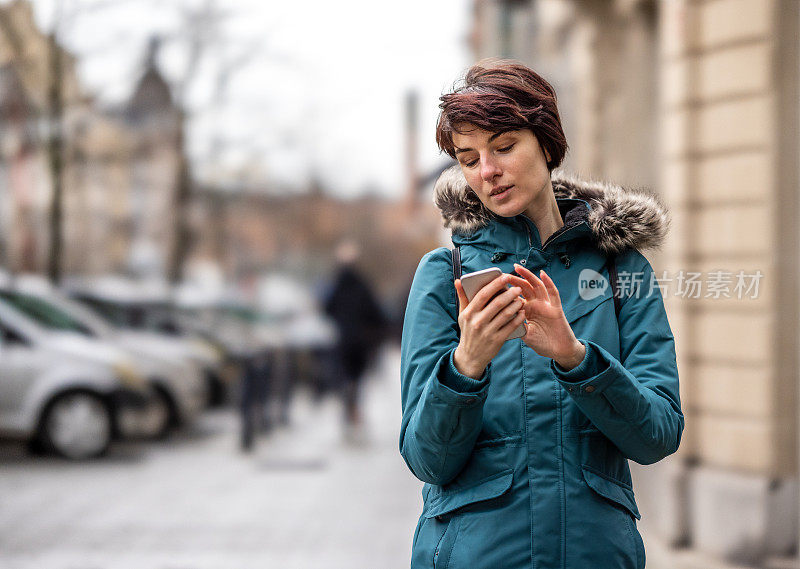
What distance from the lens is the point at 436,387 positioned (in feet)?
Result: 6.04

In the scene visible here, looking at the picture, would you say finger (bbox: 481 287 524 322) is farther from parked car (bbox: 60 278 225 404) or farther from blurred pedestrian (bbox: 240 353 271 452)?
parked car (bbox: 60 278 225 404)

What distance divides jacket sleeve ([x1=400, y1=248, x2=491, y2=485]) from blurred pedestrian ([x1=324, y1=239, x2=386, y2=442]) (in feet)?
35.0

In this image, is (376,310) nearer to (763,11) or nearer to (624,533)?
(763,11)

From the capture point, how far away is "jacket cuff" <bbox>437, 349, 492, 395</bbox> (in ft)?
6.01

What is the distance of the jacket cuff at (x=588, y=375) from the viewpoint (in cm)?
181

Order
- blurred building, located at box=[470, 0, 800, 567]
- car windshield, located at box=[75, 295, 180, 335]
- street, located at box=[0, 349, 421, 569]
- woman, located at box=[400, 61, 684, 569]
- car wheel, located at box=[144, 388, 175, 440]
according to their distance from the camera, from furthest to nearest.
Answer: car windshield, located at box=[75, 295, 180, 335] → car wheel, located at box=[144, 388, 175, 440] → street, located at box=[0, 349, 421, 569] → blurred building, located at box=[470, 0, 800, 567] → woman, located at box=[400, 61, 684, 569]

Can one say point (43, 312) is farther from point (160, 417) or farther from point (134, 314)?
point (134, 314)

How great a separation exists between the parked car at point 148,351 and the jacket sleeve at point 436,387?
10048 mm

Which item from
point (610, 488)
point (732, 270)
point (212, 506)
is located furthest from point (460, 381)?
point (212, 506)

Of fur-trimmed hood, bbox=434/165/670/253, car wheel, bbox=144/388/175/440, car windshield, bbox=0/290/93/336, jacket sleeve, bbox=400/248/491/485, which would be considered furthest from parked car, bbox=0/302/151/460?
jacket sleeve, bbox=400/248/491/485

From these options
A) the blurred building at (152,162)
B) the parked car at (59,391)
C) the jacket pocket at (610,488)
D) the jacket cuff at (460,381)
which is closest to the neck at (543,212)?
the jacket cuff at (460,381)

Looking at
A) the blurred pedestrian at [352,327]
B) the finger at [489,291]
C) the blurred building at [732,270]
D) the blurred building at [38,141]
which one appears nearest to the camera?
the finger at [489,291]

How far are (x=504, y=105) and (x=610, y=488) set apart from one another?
31.2 inches

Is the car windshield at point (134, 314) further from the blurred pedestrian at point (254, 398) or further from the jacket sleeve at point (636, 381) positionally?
the jacket sleeve at point (636, 381)
